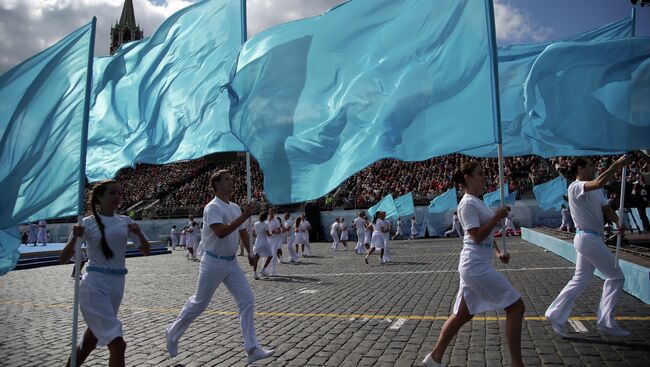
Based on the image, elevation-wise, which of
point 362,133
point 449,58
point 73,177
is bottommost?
point 73,177

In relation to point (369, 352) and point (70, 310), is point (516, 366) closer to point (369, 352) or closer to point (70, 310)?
point (369, 352)

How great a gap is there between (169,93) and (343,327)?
206 inches

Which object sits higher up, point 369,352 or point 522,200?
point 522,200

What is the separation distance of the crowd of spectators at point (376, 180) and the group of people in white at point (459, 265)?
10358 millimetres

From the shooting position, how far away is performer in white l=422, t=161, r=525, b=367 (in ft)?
12.7

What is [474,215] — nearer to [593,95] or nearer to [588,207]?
[588,207]

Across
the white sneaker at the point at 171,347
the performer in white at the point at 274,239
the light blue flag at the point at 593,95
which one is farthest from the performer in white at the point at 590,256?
the performer in white at the point at 274,239

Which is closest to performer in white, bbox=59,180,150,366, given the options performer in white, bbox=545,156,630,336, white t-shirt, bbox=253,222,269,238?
performer in white, bbox=545,156,630,336

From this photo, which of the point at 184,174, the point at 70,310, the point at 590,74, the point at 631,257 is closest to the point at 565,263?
the point at 631,257

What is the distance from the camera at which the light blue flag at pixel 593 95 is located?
216 inches

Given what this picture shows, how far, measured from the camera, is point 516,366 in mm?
3777

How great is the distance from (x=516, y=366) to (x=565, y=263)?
9828 mm

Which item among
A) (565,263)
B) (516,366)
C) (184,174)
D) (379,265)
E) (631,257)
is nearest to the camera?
(516,366)

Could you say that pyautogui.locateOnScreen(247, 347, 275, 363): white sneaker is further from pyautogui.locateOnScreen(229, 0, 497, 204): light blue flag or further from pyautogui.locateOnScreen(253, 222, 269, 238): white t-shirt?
pyautogui.locateOnScreen(253, 222, 269, 238): white t-shirt
